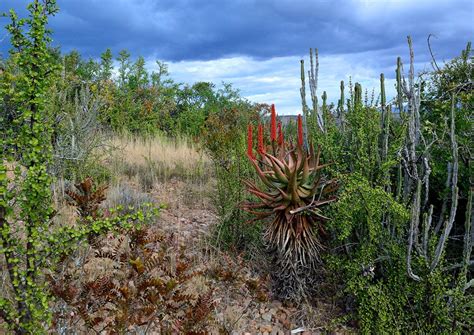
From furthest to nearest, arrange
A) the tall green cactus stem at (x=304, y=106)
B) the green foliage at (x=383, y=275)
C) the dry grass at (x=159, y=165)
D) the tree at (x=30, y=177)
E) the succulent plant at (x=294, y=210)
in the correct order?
the dry grass at (x=159, y=165)
the tall green cactus stem at (x=304, y=106)
the succulent plant at (x=294, y=210)
the green foliage at (x=383, y=275)
the tree at (x=30, y=177)

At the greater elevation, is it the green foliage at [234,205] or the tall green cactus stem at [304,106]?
the tall green cactus stem at [304,106]

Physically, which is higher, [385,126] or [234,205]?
[385,126]

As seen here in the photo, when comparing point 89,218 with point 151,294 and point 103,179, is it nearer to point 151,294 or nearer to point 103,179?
point 151,294

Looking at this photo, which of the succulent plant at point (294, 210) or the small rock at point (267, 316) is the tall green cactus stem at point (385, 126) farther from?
the small rock at point (267, 316)

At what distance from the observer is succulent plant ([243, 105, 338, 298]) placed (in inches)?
150

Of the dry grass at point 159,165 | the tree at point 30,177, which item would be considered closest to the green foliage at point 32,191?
the tree at point 30,177

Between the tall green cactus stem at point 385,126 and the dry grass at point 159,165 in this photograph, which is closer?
the tall green cactus stem at point 385,126

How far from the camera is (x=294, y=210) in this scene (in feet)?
12.1

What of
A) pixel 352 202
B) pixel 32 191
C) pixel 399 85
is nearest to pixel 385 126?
pixel 399 85

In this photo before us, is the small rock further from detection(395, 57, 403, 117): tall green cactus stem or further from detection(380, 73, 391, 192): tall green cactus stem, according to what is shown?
detection(395, 57, 403, 117): tall green cactus stem

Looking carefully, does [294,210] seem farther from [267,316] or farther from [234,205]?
[234,205]

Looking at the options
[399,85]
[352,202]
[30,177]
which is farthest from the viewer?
[399,85]

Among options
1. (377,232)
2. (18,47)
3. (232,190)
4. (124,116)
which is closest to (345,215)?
(377,232)

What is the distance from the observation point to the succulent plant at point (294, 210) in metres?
3.81
